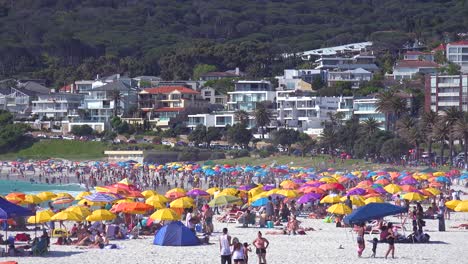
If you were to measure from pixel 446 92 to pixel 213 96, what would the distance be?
29.4 meters

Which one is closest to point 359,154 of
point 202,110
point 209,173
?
point 209,173

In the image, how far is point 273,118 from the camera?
328ft

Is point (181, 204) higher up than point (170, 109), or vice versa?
point (170, 109)

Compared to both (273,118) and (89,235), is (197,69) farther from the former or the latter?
(89,235)

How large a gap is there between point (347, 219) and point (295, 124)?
7030 centimetres

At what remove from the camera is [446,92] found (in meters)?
92.0

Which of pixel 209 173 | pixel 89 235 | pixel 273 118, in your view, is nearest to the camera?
pixel 89 235

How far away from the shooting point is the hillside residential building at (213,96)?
11307 cm

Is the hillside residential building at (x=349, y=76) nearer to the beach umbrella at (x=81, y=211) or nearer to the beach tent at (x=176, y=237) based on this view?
the beach umbrella at (x=81, y=211)

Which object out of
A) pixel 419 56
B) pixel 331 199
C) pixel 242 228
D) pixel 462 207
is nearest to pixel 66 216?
pixel 242 228

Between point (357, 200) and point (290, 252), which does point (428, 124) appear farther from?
point (290, 252)

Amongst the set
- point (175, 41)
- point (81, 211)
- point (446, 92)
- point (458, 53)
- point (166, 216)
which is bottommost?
point (166, 216)

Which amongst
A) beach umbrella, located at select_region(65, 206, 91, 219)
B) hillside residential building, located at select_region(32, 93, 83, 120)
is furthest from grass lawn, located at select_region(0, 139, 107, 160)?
beach umbrella, located at select_region(65, 206, 91, 219)

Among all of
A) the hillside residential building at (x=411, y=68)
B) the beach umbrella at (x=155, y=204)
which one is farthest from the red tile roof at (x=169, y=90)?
the beach umbrella at (x=155, y=204)
